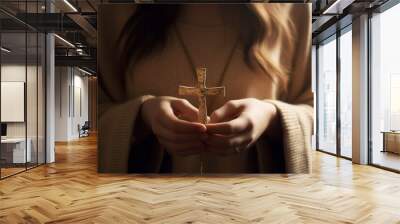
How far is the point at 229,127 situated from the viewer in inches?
270

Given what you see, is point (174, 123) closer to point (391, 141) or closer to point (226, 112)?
point (226, 112)

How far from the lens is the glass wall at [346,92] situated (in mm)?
9766

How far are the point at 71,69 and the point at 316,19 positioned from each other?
12.4 meters

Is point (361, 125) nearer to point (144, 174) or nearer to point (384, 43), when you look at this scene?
point (384, 43)

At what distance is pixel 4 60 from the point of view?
721 cm

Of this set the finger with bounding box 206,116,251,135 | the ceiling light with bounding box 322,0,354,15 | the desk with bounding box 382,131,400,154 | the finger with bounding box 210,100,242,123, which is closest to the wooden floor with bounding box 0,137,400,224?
the finger with bounding box 206,116,251,135

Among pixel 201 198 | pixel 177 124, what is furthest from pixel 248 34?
pixel 201 198

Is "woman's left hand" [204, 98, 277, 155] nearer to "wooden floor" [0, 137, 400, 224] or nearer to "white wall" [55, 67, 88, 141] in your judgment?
"wooden floor" [0, 137, 400, 224]

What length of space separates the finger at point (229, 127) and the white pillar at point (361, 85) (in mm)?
3425

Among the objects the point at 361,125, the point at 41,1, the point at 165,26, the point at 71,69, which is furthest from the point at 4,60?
the point at 71,69

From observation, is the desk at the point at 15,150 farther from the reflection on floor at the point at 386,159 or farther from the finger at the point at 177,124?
the reflection on floor at the point at 386,159

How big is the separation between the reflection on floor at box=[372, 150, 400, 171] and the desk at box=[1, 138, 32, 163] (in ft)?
24.8

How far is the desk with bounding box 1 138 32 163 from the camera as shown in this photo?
7.67m

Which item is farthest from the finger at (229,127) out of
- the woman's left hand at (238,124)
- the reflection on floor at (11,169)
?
the reflection on floor at (11,169)
